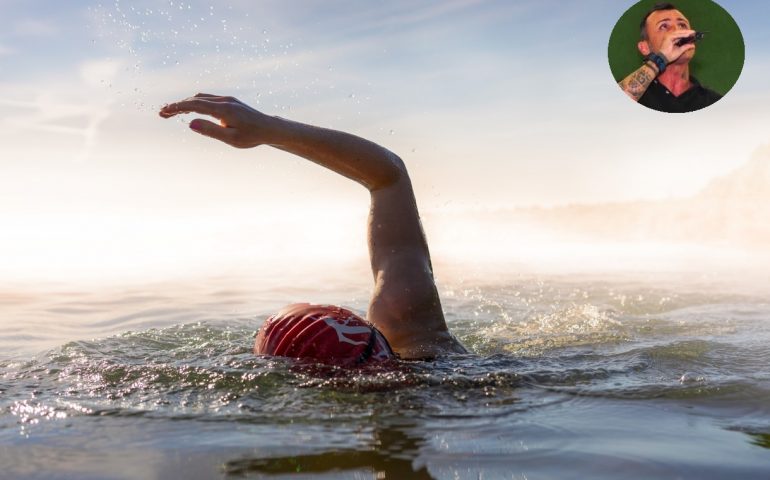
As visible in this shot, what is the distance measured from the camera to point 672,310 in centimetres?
839

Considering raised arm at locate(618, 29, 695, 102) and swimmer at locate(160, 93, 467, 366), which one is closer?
swimmer at locate(160, 93, 467, 366)

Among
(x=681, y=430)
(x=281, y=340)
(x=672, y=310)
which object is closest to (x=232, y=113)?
(x=281, y=340)

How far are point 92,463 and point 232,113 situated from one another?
79.3 inches

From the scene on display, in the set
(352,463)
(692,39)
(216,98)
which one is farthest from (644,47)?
(352,463)

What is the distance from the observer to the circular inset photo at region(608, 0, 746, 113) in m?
6.59

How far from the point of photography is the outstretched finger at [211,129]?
4008mm

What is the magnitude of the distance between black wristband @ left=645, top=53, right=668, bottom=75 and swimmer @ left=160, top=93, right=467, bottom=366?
3021mm

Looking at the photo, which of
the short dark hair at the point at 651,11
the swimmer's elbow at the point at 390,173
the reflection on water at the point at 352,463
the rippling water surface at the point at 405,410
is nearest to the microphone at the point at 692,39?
the short dark hair at the point at 651,11

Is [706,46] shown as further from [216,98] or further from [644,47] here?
[216,98]

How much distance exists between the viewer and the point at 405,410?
3355mm

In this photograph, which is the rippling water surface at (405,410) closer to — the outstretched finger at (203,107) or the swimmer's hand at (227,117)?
the swimmer's hand at (227,117)

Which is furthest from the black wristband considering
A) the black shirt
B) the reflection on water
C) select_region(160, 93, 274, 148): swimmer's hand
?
the reflection on water

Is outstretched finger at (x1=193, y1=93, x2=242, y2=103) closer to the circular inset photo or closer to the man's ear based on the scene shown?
the circular inset photo

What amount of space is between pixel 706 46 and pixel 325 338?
15.1ft
